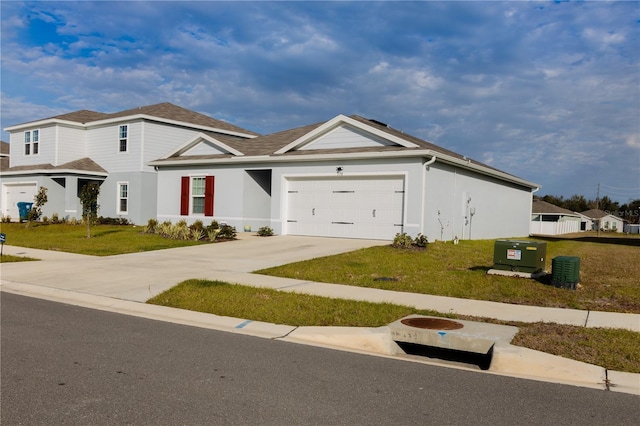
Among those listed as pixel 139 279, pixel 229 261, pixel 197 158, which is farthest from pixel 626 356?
pixel 197 158

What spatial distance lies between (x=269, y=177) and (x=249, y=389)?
1995 centimetres

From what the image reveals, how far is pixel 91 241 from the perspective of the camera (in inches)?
812

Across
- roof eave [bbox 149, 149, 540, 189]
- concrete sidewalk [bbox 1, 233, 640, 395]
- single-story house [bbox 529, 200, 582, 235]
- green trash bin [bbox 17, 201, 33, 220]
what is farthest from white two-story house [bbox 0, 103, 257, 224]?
single-story house [bbox 529, 200, 582, 235]

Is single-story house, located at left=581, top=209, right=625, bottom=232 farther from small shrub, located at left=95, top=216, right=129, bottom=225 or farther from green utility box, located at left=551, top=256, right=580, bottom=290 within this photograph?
green utility box, located at left=551, top=256, right=580, bottom=290

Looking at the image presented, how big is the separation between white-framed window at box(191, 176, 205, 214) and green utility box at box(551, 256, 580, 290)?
1796 centimetres

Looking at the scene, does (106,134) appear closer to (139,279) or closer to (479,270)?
(139,279)

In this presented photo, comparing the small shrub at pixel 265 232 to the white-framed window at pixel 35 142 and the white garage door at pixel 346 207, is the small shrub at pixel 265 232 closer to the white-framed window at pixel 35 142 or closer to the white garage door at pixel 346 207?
the white garage door at pixel 346 207

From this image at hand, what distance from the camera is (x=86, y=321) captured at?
8211 mm

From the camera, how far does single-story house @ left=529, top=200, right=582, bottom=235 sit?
54.4 metres

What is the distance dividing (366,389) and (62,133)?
105 feet

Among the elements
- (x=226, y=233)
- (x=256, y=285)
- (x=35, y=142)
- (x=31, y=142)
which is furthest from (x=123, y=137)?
(x=256, y=285)

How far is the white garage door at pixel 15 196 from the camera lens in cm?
3372

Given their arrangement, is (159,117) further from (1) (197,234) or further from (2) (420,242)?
(2) (420,242)

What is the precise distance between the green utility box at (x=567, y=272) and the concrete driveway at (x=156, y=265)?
6964mm
